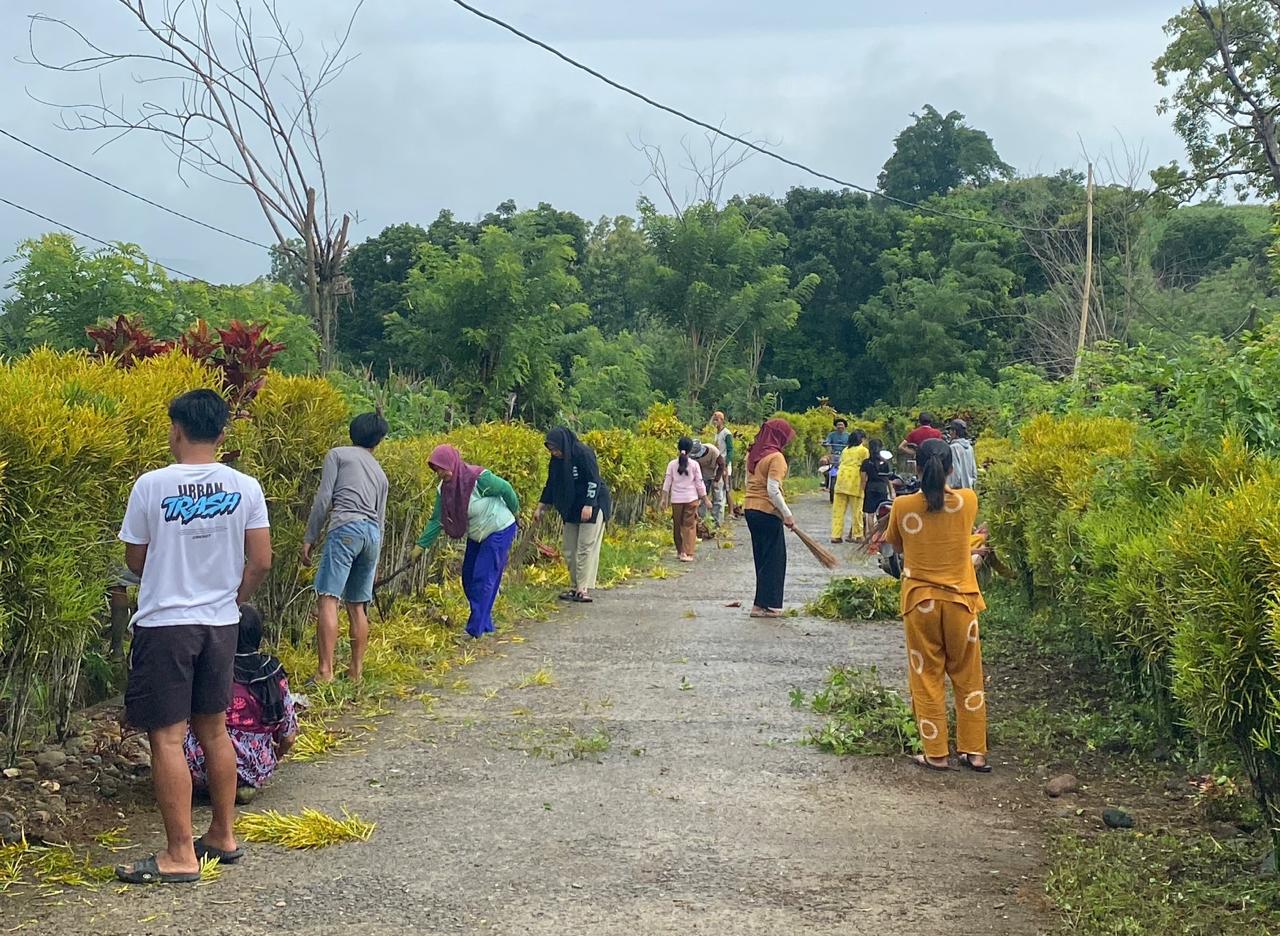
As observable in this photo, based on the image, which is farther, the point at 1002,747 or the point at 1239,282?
the point at 1239,282

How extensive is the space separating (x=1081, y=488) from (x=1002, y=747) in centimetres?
201

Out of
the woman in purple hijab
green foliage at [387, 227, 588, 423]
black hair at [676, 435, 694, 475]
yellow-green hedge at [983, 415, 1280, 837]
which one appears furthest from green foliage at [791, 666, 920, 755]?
green foliage at [387, 227, 588, 423]

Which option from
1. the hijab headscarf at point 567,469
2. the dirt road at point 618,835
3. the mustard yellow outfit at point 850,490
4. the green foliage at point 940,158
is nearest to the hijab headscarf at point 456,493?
the dirt road at point 618,835

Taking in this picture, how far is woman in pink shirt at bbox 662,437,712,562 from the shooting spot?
54.6 feet

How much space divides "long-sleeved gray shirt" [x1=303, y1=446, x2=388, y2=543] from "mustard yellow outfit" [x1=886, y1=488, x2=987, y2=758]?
3354 millimetres

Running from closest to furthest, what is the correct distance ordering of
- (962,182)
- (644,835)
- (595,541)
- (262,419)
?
(644,835) < (262,419) < (595,541) < (962,182)

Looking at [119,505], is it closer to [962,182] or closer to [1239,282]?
[1239,282]

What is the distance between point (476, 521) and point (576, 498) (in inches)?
94.2

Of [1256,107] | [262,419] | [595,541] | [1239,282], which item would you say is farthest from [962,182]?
[262,419]

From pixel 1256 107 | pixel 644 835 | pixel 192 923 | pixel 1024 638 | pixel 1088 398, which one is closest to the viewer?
pixel 192 923

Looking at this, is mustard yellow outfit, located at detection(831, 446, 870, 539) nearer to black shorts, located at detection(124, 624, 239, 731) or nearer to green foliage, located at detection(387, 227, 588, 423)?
green foliage, located at detection(387, 227, 588, 423)

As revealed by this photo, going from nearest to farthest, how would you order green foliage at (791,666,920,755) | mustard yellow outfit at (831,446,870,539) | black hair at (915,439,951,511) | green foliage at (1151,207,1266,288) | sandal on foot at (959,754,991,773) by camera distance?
sandal on foot at (959,754,991,773) < black hair at (915,439,951,511) < green foliage at (791,666,920,755) < mustard yellow outfit at (831,446,870,539) < green foliage at (1151,207,1266,288)

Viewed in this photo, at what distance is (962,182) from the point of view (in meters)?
72.0

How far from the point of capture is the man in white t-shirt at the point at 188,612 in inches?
191
